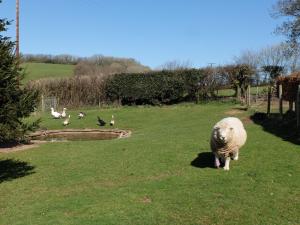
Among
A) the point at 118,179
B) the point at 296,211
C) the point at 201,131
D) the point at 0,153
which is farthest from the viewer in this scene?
the point at 201,131

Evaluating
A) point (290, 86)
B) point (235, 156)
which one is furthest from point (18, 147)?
→ point (290, 86)

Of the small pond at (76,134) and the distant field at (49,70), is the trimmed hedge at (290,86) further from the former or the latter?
the distant field at (49,70)

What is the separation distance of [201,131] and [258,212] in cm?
1189

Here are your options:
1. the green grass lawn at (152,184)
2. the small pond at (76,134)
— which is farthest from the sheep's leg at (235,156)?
the small pond at (76,134)

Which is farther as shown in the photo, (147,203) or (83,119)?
(83,119)

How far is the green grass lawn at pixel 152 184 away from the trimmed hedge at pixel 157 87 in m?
17.5

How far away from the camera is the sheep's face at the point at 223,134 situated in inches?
471

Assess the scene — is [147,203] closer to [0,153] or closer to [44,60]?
[0,153]

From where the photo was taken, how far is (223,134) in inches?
470

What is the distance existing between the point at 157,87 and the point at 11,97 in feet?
82.2

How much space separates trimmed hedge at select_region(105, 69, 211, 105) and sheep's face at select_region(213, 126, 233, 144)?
24176 millimetres

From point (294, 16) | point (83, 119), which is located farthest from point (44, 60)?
point (294, 16)

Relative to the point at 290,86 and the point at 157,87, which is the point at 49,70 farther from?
the point at 290,86

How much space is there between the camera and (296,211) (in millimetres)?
8781
